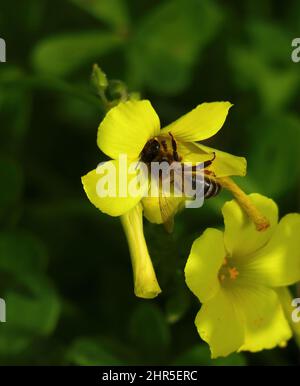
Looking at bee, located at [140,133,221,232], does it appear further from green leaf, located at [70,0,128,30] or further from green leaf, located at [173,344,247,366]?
green leaf, located at [70,0,128,30]

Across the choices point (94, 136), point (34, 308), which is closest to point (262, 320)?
point (34, 308)

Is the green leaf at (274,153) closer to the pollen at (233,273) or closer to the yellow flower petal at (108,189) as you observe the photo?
the pollen at (233,273)

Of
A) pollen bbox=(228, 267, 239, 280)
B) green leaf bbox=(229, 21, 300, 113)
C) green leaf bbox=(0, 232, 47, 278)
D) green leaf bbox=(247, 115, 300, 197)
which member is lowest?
pollen bbox=(228, 267, 239, 280)

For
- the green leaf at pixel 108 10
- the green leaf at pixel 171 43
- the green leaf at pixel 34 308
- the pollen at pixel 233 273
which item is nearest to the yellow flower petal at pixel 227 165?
the pollen at pixel 233 273

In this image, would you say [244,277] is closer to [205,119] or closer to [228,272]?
[228,272]

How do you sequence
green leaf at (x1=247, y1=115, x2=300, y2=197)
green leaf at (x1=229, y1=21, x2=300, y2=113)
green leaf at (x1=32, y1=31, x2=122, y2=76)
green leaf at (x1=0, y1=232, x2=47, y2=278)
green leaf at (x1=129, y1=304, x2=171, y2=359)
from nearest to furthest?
green leaf at (x1=129, y1=304, x2=171, y2=359) → green leaf at (x1=0, y1=232, x2=47, y2=278) → green leaf at (x1=247, y1=115, x2=300, y2=197) → green leaf at (x1=32, y1=31, x2=122, y2=76) → green leaf at (x1=229, y1=21, x2=300, y2=113)

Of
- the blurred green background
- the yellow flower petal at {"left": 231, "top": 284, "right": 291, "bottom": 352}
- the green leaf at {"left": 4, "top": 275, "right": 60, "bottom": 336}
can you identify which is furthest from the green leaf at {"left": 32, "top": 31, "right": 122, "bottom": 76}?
the yellow flower petal at {"left": 231, "top": 284, "right": 291, "bottom": 352}
